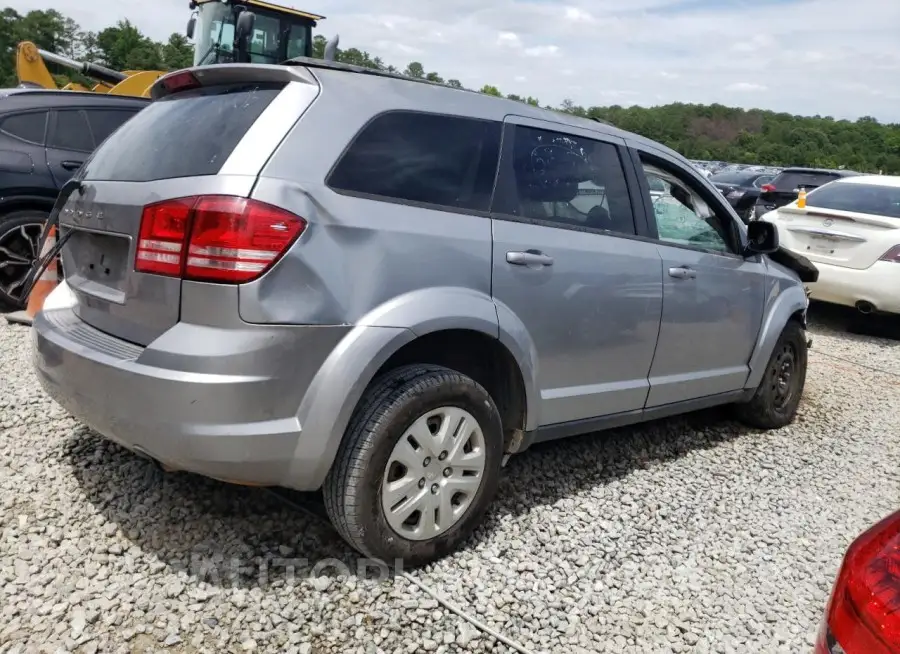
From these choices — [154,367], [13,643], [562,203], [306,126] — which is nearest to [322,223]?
[306,126]

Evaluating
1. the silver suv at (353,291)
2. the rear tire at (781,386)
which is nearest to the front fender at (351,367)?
the silver suv at (353,291)

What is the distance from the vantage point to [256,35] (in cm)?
1166

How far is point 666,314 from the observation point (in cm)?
393

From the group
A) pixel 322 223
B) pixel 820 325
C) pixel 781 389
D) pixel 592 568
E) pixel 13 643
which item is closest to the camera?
pixel 13 643

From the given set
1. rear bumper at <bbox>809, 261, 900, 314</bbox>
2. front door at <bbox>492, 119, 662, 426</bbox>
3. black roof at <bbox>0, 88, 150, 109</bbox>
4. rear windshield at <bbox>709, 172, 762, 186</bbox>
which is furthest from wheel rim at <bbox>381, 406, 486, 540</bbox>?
rear windshield at <bbox>709, 172, 762, 186</bbox>

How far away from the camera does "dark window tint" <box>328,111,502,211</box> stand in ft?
9.14

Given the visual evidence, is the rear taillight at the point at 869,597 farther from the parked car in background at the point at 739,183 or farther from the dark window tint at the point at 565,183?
the parked car in background at the point at 739,183

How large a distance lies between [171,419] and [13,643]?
2.71 feet

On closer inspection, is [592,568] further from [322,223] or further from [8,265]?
[8,265]

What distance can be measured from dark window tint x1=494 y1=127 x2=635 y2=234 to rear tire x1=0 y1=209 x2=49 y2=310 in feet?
13.9

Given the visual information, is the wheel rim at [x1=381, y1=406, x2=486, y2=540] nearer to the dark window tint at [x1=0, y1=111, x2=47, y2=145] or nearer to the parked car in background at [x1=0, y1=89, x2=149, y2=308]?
the parked car in background at [x1=0, y1=89, x2=149, y2=308]

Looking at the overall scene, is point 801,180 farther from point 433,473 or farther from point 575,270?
point 433,473

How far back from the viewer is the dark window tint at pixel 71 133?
627cm

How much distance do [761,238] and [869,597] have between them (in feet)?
10.8
